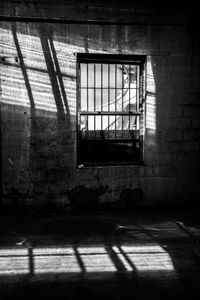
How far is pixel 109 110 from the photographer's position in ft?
22.3

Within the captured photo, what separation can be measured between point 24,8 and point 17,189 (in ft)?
11.6

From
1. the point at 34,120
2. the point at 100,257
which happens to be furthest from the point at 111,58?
the point at 100,257

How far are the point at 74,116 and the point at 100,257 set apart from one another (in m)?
3.13

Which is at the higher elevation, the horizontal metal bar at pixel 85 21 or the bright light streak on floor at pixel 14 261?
the horizontal metal bar at pixel 85 21

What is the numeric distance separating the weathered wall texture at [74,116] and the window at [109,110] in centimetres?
21

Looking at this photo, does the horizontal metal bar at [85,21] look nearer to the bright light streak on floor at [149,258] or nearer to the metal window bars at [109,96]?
the metal window bars at [109,96]

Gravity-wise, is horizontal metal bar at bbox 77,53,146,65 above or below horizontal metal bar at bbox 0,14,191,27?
below

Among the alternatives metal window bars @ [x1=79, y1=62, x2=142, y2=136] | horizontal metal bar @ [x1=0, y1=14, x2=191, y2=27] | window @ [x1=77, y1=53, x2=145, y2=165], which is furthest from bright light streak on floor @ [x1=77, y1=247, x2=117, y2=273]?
horizontal metal bar @ [x1=0, y1=14, x2=191, y2=27]

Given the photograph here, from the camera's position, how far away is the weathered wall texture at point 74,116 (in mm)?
6199

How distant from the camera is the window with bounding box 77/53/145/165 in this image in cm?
662

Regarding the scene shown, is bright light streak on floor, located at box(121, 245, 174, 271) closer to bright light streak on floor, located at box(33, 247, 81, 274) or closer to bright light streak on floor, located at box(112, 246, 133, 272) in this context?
bright light streak on floor, located at box(112, 246, 133, 272)

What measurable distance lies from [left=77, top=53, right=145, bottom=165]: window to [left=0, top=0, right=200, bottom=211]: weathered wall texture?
0.21 metres

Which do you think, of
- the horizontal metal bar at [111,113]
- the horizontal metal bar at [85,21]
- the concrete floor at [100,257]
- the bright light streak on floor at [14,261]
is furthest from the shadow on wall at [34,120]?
the bright light streak on floor at [14,261]

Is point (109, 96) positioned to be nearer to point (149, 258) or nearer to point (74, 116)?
point (74, 116)
